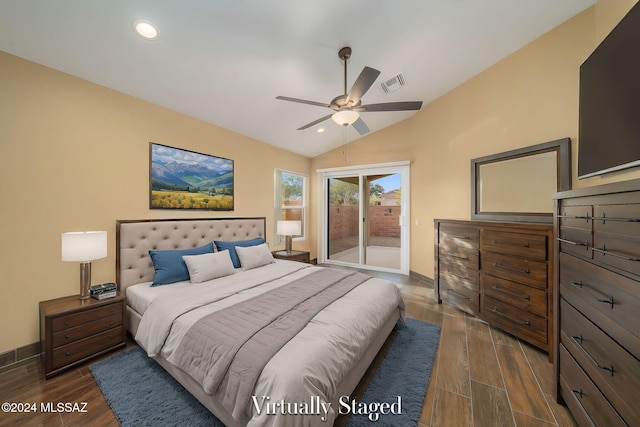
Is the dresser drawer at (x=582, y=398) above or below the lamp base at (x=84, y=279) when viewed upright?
below

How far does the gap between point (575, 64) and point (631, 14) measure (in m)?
1.05

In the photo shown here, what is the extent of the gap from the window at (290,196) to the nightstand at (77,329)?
108 inches

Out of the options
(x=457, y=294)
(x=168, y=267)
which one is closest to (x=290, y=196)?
(x=168, y=267)

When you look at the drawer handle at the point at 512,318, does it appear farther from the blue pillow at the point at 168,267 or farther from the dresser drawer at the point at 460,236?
the blue pillow at the point at 168,267

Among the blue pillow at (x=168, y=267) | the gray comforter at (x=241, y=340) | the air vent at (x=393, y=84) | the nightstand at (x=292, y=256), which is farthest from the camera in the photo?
the nightstand at (x=292, y=256)

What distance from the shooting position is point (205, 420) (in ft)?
4.66

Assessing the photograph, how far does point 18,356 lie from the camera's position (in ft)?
6.23

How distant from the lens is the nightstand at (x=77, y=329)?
1.76 meters

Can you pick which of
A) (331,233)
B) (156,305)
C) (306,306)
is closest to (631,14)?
(306,306)

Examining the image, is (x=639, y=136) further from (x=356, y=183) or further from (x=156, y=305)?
(x=356, y=183)

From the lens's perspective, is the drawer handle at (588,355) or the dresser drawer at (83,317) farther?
the dresser drawer at (83,317)

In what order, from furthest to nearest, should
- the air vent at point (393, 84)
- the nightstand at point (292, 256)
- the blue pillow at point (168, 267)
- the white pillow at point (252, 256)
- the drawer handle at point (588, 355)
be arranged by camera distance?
the nightstand at point (292, 256), the white pillow at point (252, 256), the air vent at point (393, 84), the blue pillow at point (168, 267), the drawer handle at point (588, 355)

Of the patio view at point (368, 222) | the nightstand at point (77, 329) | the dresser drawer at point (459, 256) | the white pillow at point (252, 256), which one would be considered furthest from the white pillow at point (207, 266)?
the patio view at point (368, 222)

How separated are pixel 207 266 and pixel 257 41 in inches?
93.3
